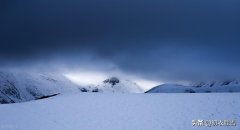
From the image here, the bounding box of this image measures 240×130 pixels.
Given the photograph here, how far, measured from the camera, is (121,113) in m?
41.5

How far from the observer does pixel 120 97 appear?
168 ft

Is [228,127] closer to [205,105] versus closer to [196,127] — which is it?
[196,127]

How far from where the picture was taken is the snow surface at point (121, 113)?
3647 cm

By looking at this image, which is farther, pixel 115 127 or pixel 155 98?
pixel 155 98

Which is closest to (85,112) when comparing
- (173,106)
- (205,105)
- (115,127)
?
(115,127)

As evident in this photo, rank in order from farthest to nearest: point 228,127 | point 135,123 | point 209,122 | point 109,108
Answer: point 109,108 → point 135,123 → point 209,122 → point 228,127

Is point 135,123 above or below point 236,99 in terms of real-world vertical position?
below

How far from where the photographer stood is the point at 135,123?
122ft

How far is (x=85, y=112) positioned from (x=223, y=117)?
16437 mm

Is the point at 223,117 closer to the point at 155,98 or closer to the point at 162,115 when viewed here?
the point at 162,115

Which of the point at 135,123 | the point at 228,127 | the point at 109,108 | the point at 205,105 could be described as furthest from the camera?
the point at 109,108

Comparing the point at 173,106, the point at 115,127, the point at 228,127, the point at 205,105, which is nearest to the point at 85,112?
the point at 115,127

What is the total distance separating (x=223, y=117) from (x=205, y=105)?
546 centimetres

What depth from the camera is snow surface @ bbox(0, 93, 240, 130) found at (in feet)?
120
